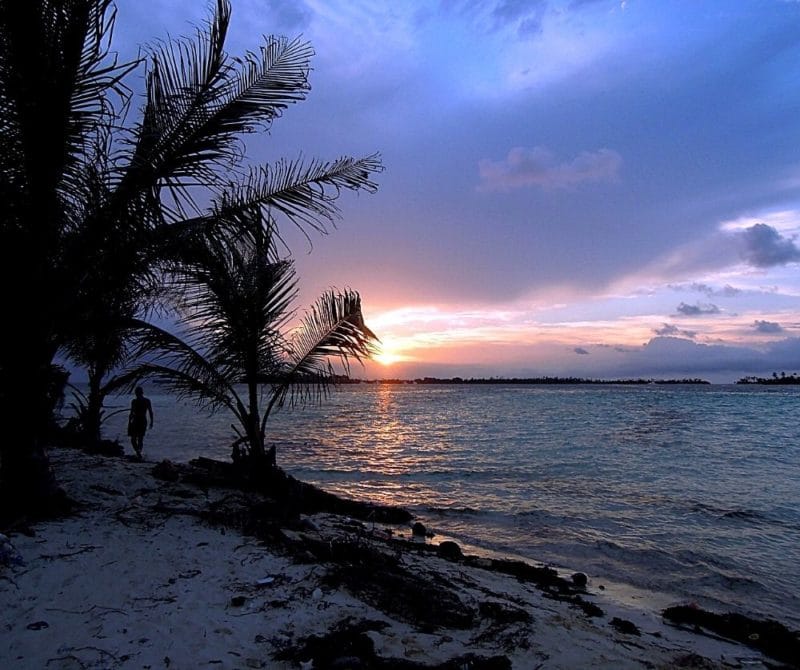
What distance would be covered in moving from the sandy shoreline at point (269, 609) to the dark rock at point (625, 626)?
26 mm

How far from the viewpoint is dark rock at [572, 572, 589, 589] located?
22.0 feet

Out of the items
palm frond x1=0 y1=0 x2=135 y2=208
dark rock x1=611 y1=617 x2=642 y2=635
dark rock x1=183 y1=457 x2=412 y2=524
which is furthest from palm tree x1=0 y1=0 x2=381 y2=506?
dark rock x1=611 y1=617 x2=642 y2=635

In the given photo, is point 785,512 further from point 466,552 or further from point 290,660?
point 290,660

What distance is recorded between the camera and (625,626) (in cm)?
506

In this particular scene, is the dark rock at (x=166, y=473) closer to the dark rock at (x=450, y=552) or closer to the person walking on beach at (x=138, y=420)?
the dark rock at (x=450, y=552)

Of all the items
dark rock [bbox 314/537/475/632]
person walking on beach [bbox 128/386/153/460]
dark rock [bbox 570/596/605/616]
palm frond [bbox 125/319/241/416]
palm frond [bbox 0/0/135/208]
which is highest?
palm frond [bbox 0/0/135/208]

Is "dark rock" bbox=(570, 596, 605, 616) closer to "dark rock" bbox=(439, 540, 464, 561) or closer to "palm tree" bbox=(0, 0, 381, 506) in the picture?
"dark rock" bbox=(439, 540, 464, 561)

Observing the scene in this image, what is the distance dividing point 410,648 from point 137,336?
5.62 m

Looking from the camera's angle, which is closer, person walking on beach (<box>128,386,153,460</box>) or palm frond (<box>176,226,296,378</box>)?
palm frond (<box>176,226,296,378</box>)

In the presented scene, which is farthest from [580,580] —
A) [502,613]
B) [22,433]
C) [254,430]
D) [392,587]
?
[22,433]

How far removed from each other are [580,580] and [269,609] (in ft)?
15.0

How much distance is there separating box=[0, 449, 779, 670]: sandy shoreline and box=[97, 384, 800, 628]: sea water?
2.07 meters

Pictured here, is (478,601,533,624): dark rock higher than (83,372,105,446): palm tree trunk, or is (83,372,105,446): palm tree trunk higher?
(83,372,105,446): palm tree trunk

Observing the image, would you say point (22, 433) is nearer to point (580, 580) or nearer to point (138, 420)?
point (580, 580)
